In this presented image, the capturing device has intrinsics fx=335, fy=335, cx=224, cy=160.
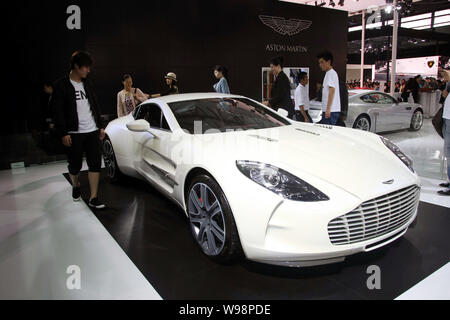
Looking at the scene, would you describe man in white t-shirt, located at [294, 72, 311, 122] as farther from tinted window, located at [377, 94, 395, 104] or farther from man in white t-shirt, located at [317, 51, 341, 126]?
tinted window, located at [377, 94, 395, 104]

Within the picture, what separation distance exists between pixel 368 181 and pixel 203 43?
6.57 m

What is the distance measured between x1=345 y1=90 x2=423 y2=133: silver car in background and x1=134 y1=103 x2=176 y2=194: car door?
4.57m

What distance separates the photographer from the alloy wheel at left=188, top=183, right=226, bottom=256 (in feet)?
7.13

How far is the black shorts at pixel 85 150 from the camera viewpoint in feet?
10.9

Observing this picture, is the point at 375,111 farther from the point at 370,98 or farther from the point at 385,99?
the point at 385,99

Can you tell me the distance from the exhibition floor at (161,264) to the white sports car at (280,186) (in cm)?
20

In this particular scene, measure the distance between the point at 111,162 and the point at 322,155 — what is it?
9.40 feet

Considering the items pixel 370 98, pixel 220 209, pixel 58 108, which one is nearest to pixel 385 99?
pixel 370 98

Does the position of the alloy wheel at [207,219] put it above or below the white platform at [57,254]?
above

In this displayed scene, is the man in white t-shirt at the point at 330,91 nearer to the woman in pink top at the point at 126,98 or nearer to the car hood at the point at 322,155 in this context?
the car hood at the point at 322,155

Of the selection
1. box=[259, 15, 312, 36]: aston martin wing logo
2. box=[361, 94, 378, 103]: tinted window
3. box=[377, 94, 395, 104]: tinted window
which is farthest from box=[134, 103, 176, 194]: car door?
box=[259, 15, 312, 36]: aston martin wing logo

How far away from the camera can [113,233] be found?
2.87 meters

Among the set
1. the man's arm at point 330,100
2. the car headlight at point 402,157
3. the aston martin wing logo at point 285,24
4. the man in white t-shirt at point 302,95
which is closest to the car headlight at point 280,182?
the car headlight at point 402,157

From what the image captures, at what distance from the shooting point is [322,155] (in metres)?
2.28
